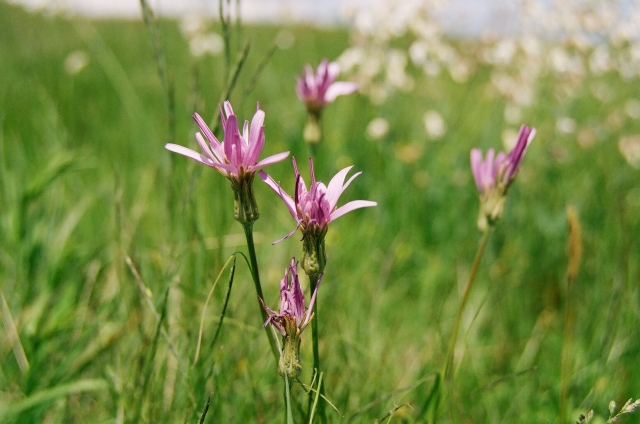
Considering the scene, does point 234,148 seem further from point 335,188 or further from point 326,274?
point 326,274

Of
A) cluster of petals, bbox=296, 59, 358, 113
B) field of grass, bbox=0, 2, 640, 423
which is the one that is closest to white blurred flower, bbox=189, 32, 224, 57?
field of grass, bbox=0, 2, 640, 423

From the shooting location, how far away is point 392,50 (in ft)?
10.1

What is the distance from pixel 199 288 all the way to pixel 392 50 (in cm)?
222

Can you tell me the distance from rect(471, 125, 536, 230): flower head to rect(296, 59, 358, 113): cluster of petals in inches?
17.9

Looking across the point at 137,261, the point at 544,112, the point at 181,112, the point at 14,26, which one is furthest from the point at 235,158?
the point at 14,26

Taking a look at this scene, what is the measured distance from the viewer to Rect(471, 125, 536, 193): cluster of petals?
3.30 ft

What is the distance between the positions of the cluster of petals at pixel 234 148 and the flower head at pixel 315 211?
0.18 ft

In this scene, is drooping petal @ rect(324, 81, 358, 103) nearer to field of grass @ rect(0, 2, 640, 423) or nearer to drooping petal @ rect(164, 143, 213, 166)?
field of grass @ rect(0, 2, 640, 423)

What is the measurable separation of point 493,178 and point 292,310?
57 cm

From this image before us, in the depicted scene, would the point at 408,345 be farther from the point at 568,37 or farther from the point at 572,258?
the point at 568,37

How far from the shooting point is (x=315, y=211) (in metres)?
0.81

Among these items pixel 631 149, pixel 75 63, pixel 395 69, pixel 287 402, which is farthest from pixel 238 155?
pixel 75 63

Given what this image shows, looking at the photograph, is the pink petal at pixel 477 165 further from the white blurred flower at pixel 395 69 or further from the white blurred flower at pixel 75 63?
the white blurred flower at pixel 75 63

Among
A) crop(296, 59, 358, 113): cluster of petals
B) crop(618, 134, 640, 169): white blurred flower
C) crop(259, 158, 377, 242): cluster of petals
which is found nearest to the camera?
crop(259, 158, 377, 242): cluster of petals
